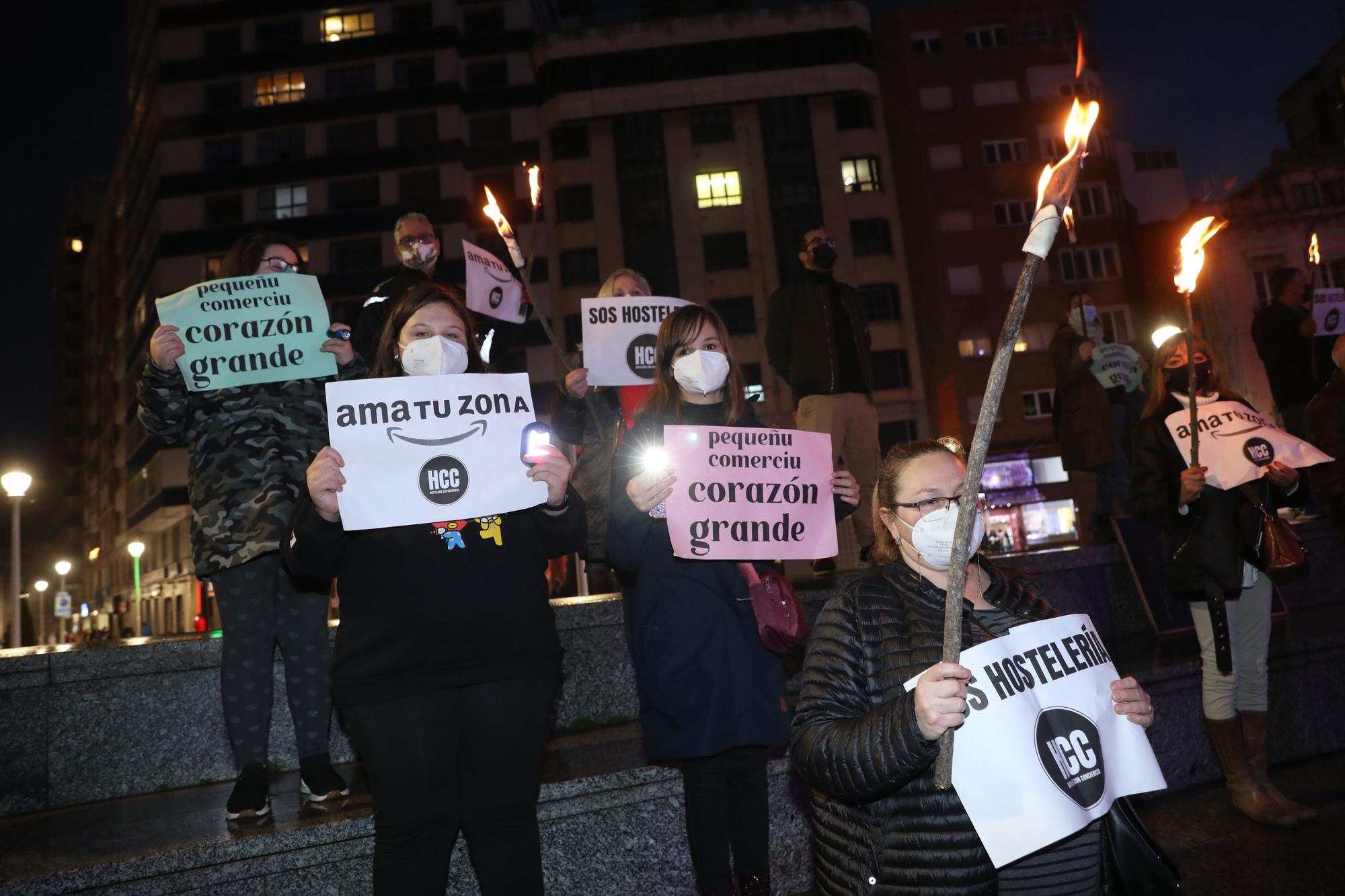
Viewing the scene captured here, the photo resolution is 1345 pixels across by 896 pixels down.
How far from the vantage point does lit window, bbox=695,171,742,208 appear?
3844cm

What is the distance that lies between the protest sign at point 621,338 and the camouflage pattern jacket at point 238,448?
4.44 ft

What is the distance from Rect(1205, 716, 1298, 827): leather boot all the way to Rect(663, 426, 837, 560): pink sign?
2.51m

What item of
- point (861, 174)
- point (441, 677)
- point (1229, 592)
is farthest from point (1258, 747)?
point (861, 174)

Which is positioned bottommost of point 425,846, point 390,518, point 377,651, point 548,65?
point 425,846

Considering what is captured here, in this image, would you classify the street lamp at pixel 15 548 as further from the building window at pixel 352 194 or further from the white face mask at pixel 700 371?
the building window at pixel 352 194

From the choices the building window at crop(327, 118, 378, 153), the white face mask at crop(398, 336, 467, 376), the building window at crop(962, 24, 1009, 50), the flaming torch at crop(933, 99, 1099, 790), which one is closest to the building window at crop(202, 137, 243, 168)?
the building window at crop(327, 118, 378, 153)

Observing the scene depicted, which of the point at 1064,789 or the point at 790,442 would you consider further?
the point at 790,442

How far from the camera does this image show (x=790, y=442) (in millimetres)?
3711

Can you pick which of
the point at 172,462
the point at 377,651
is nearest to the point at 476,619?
the point at 377,651

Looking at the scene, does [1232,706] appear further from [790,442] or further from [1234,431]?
[790,442]

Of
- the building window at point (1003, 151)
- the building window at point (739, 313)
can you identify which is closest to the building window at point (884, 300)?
the building window at point (739, 313)

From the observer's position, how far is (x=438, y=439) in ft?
9.90

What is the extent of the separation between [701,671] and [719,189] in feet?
122

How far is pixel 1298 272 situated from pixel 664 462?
6986mm
